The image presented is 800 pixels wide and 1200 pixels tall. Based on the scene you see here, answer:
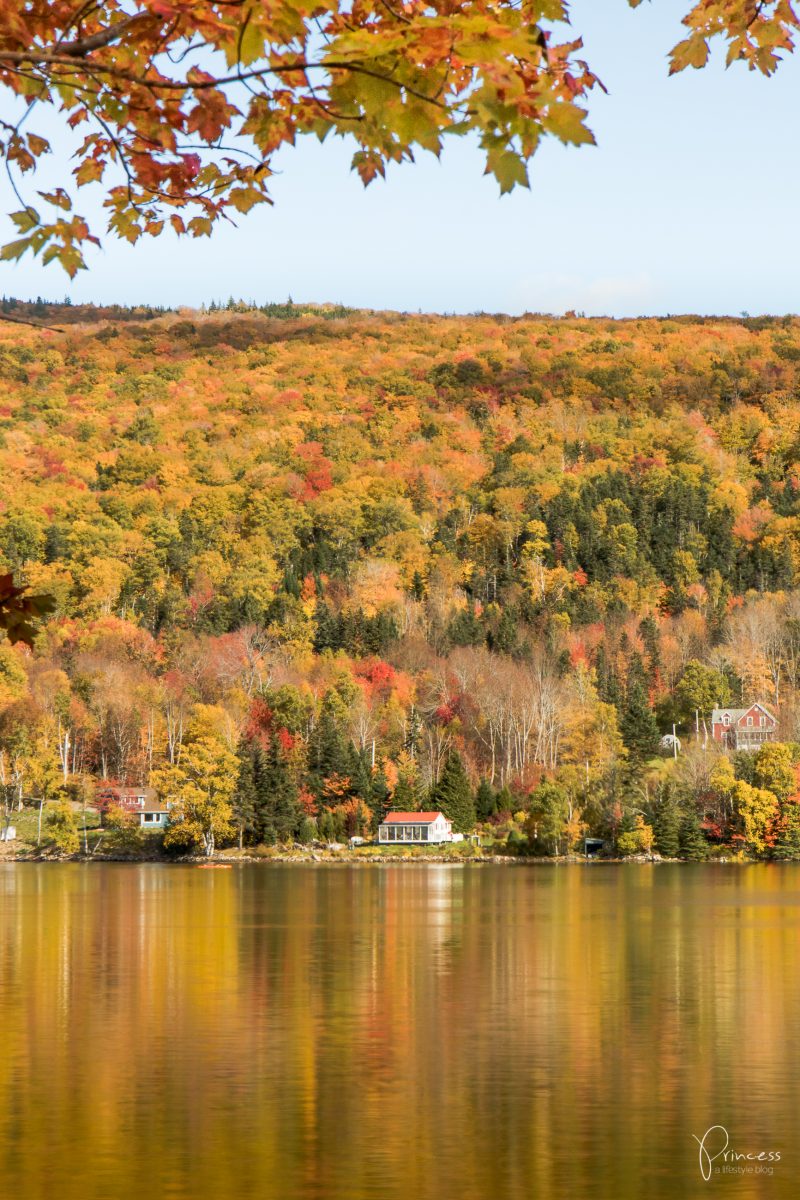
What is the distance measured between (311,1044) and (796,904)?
30604 mm

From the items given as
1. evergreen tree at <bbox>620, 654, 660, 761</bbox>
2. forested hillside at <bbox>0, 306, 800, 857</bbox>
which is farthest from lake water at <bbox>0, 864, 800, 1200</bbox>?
evergreen tree at <bbox>620, 654, 660, 761</bbox>

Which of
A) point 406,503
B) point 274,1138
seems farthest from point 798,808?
point 406,503

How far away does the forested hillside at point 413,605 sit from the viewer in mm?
87938

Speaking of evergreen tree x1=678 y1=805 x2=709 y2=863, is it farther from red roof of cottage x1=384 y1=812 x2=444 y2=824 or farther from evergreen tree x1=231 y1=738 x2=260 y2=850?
evergreen tree x1=231 y1=738 x2=260 y2=850

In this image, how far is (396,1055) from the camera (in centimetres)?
2341

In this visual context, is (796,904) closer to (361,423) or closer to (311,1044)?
(311,1044)

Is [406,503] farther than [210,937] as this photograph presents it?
Yes

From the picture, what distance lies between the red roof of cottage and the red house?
18738mm

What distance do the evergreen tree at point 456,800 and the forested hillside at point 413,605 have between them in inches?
5.7

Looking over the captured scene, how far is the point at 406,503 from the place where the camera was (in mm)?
148875

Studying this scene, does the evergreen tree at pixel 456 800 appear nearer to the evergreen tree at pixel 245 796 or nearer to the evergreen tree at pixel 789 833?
the evergreen tree at pixel 245 796

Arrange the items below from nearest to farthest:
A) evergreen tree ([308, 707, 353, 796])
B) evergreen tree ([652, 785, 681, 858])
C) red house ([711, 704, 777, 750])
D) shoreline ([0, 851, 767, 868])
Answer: evergreen tree ([652, 785, 681, 858]), shoreline ([0, 851, 767, 868]), evergreen tree ([308, 707, 353, 796]), red house ([711, 704, 777, 750])

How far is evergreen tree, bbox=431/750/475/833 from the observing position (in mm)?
88562

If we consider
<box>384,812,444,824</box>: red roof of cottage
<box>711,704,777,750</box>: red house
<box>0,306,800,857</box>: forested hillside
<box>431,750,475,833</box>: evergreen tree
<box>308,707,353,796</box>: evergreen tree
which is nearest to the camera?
<box>384,812,444,824</box>: red roof of cottage
